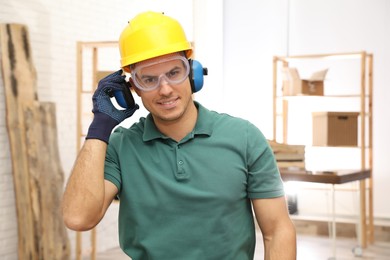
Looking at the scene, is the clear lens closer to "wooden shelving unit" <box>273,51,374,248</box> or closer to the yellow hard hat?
the yellow hard hat

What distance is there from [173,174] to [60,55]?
3.42 meters

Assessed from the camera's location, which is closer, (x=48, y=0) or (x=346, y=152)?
(x=48, y=0)

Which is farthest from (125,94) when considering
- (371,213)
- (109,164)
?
(371,213)

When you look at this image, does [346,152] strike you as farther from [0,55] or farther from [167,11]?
[0,55]

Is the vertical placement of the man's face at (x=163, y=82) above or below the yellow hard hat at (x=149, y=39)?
below

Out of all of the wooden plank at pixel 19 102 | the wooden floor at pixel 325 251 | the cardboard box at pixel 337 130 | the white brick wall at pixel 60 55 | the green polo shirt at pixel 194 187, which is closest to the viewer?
the green polo shirt at pixel 194 187

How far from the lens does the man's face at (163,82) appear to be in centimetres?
158

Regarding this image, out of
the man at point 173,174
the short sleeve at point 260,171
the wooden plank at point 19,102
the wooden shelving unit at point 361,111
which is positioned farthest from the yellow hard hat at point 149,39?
the wooden shelving unit at point 361,111

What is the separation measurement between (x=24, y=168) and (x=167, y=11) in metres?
2.39

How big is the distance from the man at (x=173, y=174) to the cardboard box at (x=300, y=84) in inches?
149

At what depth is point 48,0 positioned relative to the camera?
467 cm

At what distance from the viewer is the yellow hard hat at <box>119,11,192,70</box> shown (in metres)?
1.57

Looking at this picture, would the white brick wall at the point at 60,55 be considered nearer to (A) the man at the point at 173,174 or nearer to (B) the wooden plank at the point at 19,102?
(B) the wooden plank at the point at 19,102

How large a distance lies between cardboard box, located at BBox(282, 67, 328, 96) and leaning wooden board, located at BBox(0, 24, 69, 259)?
2.17 m
